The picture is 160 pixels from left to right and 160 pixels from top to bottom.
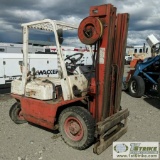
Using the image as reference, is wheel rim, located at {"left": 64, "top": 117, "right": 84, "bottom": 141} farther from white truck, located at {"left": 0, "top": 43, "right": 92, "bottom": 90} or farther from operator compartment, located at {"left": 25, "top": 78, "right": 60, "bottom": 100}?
white truck, located at {"left": 0, "top": 43, "right": 92, "bottom": 90}

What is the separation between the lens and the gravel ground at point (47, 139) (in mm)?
4105

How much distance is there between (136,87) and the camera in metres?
9.00

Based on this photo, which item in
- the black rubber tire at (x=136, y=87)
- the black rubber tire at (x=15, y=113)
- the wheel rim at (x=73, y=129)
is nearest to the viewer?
the wheel rim at (x=73, y=129)

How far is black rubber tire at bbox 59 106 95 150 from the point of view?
3.99 metres

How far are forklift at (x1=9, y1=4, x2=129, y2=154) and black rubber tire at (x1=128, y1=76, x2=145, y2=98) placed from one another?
13.5 ft

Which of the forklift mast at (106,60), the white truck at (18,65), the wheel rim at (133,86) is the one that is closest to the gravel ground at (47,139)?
the forklift mast at (106,60)

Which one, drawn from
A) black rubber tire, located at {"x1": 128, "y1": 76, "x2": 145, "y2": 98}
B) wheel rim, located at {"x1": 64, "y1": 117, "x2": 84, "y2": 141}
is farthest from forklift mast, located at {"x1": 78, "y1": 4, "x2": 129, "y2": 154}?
black rubber tire, located at {"x1": 128, "y1": 76, "x2": 145, "y2": 98}

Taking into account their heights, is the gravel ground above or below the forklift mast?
below

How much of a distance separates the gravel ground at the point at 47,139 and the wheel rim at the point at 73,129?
25cm

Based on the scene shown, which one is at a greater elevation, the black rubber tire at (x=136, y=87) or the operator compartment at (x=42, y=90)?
the operator compartment at (x=42, y=90)

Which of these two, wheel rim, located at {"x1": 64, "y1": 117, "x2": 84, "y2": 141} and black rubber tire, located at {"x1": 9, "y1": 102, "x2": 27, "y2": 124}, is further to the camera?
black rubber tire, located at {"x1": 9, "y1": 102, "x2": 27, "y2": 124}

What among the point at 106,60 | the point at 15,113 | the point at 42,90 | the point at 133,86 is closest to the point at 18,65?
the point at 15,113

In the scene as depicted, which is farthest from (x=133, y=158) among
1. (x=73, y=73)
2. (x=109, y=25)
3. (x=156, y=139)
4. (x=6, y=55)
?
(x=6, y=55)

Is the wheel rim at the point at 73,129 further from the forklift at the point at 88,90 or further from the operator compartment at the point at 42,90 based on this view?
the operator compartment at the point at 42,90
